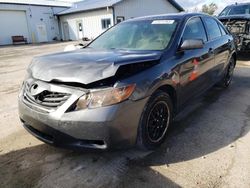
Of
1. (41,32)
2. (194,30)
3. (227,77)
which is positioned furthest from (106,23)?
→ (194,30)

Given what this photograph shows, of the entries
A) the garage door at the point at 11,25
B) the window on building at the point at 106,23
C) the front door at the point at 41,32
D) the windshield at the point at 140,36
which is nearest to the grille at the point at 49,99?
the windshield at the point at 140,36

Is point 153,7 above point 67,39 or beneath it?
above

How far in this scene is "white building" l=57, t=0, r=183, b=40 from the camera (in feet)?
72.7

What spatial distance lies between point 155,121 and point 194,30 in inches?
74.0

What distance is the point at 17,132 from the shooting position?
12.4ft

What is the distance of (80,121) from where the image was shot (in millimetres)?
2432

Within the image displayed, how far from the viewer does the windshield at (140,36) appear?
11.6 feet

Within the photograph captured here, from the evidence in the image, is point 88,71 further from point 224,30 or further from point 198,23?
point 224,30

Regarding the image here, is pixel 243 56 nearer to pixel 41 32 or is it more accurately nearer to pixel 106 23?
pixel 106 23

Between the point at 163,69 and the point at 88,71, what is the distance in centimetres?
95

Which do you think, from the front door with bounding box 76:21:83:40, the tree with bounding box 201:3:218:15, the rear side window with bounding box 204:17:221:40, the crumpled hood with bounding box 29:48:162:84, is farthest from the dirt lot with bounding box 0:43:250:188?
the tree with bounding box 201:3:218:15

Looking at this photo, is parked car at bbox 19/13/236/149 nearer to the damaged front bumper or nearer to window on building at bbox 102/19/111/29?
the damaged front bumper

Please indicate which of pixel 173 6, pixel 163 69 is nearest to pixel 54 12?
pixel 173 6

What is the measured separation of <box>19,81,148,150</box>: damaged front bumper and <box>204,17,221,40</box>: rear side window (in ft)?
8.73
